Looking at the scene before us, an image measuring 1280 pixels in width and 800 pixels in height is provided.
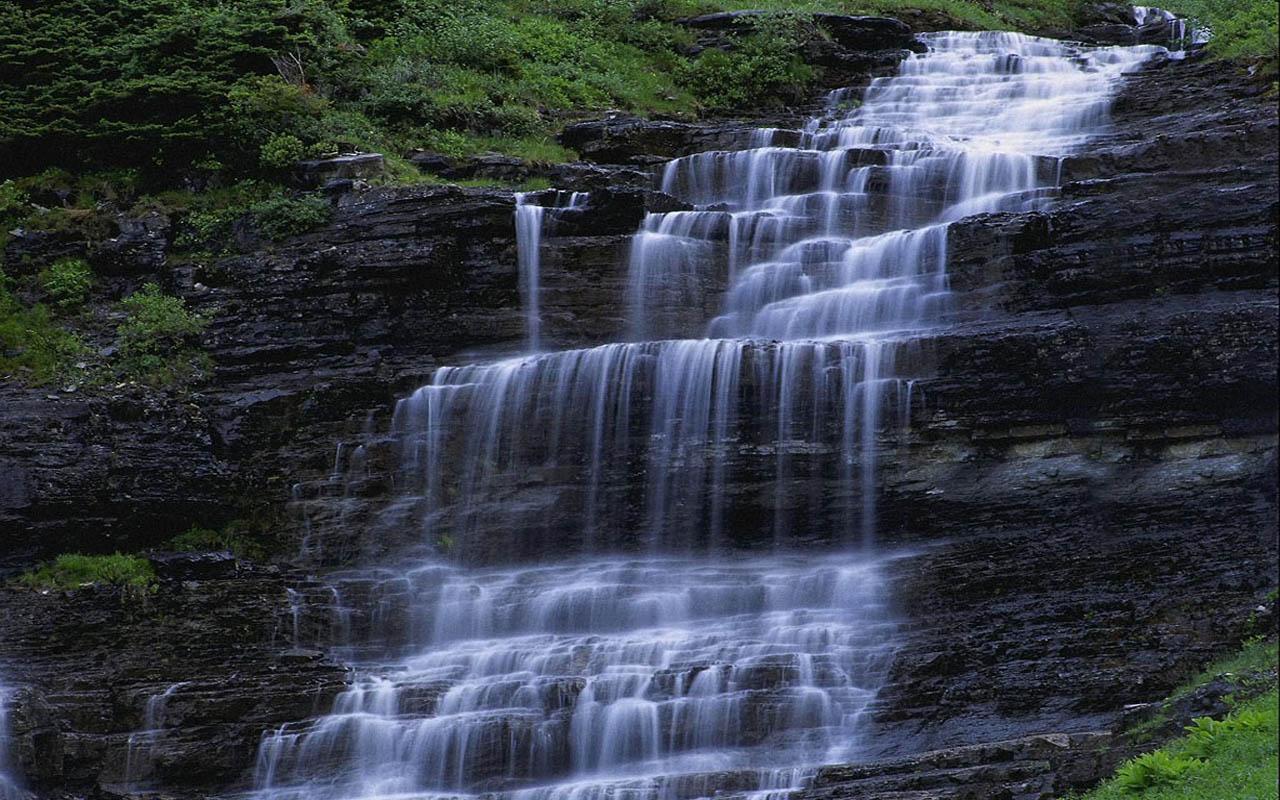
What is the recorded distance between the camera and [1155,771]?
11891 mm

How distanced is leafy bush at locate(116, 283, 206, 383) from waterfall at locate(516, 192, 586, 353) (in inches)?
215

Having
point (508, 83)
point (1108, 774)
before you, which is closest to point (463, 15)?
point (508, 83)

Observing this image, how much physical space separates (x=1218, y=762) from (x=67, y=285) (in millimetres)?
19730

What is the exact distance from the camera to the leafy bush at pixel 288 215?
2356 centimetres

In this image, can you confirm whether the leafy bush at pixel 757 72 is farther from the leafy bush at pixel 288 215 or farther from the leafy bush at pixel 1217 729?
the leafy bush at pixel 1217 729

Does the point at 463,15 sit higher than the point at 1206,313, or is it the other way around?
the point at 463,15

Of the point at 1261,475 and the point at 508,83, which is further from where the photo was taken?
the point at 508,83

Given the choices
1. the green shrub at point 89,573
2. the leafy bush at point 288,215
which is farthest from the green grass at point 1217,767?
the leafy bush at point 288,215

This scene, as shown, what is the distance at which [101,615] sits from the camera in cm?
1841

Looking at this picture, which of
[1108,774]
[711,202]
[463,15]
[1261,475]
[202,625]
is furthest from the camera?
[463,15]

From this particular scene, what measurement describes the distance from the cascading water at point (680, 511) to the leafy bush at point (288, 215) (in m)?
4.30

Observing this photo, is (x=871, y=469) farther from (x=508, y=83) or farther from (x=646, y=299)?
(x=508, y=83)

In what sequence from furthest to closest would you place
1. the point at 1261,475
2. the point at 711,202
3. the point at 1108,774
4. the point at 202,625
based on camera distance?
the point at 711,202, the point at 202,625, the point at 1261,475, the point at 1108,774

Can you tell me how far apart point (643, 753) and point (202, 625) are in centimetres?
681
